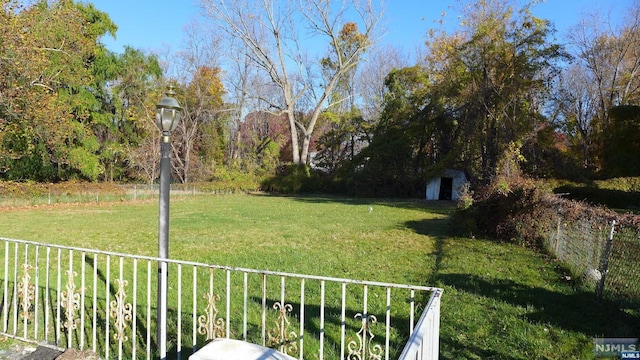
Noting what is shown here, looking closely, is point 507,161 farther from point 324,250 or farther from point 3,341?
point 3,341

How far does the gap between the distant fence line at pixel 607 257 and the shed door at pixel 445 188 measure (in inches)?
844

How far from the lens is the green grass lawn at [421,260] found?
4.32m

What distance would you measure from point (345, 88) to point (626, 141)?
78.3 feet

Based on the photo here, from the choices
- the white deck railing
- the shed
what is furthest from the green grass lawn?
the shed

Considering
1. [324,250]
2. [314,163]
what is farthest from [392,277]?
[314,163]

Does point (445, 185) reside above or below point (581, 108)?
below

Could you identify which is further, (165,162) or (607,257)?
(607,257)

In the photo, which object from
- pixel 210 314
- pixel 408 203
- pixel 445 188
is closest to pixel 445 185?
pixel 445 188

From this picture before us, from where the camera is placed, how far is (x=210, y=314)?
126 inches

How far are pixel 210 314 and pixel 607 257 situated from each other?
5392 mm

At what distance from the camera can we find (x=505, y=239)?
1078 centimetres

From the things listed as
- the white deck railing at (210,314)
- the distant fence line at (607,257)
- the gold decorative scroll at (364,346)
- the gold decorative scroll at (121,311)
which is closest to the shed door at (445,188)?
the distant fence line at (607,257)

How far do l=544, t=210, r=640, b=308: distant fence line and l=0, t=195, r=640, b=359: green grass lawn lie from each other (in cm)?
24

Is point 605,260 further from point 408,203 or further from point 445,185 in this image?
point 445,185
